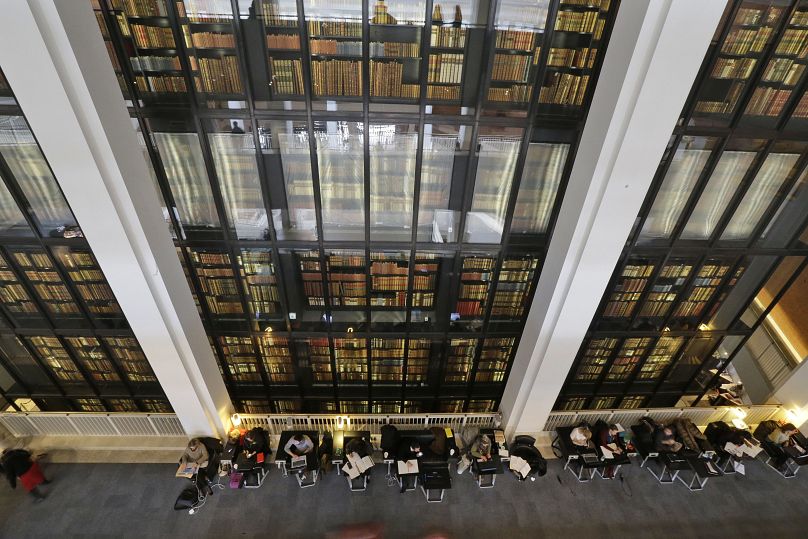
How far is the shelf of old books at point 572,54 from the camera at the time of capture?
3463 millimetres

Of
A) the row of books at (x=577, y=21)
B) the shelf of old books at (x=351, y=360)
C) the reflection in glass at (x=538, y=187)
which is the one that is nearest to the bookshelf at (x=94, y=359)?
the shelf of old books at (x=351, y=360)

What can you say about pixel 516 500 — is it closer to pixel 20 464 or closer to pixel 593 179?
pixel 593 179

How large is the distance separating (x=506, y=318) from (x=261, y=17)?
4270mm

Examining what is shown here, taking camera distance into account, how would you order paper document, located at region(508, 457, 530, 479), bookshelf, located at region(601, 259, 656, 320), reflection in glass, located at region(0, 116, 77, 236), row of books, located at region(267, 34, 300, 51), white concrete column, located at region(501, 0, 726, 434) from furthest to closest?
paper document, located at region(508, 457, 530, 479), bookshelf, located at region(601, 259, 656, 320), reflection in glass, located at region(0, 116, 77, 236), row of books, located at region(267, 34, 300, 51), white concrete column, located at region(501, 0, 726, 434)

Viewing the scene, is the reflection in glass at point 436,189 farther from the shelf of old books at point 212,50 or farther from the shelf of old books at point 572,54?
the shelf of old books at point 212,50

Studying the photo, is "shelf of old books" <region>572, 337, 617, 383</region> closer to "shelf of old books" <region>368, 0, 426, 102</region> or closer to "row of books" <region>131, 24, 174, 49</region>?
"shelf of old books" <region>368, 0, 426, 102</region>

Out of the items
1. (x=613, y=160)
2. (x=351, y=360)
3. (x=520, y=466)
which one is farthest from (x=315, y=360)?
(x=613, y=160)

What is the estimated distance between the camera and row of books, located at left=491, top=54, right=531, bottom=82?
363 cm

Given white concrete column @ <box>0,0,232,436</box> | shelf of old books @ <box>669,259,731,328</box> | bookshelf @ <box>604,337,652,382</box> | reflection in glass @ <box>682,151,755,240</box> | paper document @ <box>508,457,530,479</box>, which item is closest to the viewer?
white concrete column @ <box>0,0,232,436</box>

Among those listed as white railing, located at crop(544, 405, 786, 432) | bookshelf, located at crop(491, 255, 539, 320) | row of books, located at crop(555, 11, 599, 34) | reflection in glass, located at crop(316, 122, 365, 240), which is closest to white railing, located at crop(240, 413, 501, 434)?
white railing, located at crop(544, 405, 786, 432)

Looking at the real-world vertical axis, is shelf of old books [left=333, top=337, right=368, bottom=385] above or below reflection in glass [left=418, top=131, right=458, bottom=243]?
below

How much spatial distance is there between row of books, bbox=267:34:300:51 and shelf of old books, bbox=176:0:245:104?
313 mm

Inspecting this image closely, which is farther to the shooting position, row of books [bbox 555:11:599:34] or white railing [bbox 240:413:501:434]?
white railing [bbox 240:413:501:434]

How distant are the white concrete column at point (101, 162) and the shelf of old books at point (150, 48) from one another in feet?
1.77
